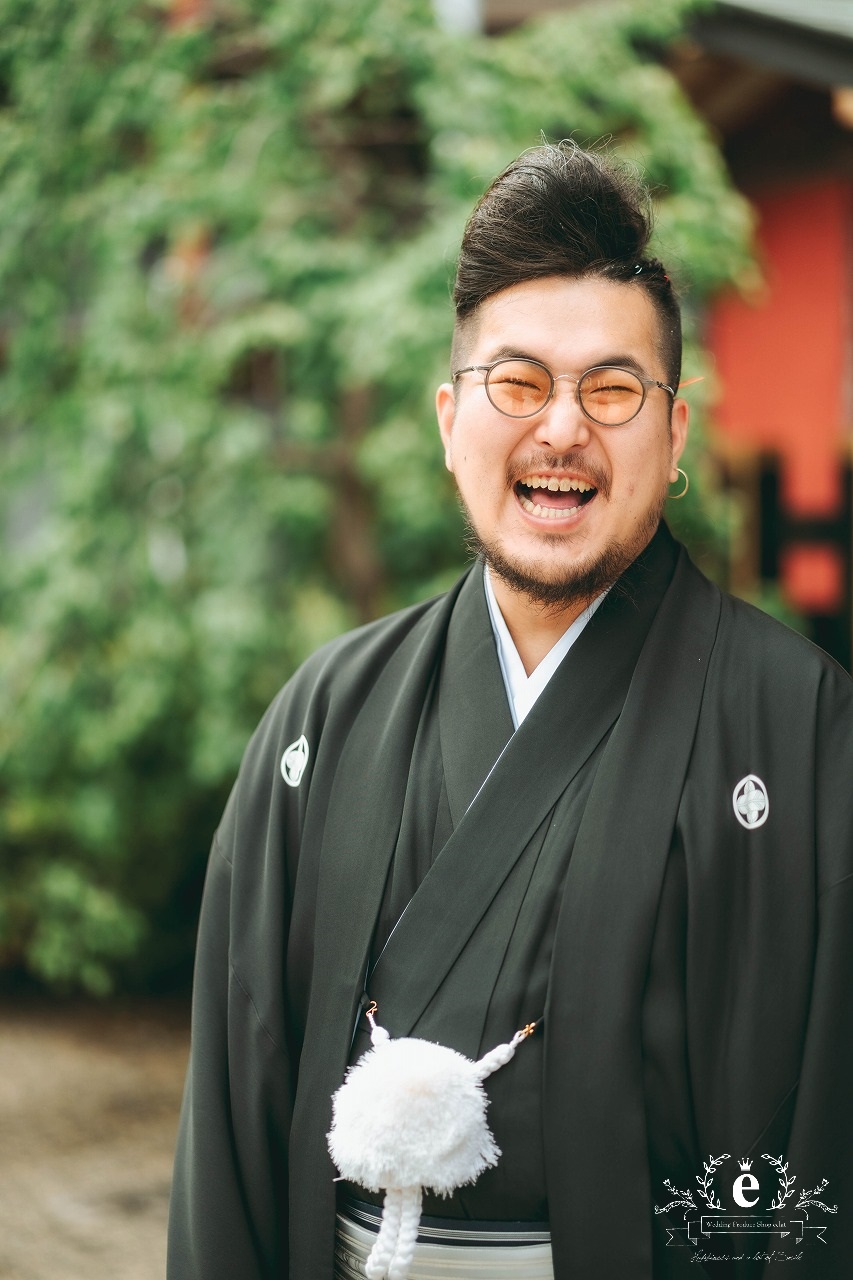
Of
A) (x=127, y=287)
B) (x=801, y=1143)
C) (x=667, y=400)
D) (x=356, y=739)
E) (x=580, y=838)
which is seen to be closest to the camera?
(x=801, y=1143)

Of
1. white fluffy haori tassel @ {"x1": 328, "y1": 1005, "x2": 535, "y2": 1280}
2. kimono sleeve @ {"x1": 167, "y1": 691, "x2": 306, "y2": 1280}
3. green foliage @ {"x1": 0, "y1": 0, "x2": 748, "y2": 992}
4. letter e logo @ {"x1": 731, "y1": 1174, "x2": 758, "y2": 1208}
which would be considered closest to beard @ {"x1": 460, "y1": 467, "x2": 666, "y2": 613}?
kimono sleeve @ {"x1": 167, "y1": 691, "x2": 306, "y2": 1280}

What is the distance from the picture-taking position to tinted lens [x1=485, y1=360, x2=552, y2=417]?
1.64 meters

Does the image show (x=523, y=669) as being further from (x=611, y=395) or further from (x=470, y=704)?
(x=611, y=395)

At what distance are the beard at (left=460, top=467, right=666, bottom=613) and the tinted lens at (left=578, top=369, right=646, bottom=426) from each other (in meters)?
0.10

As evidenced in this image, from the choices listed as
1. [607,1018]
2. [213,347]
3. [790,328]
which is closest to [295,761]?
[607,1018]

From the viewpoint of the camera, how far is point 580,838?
62.6 inches

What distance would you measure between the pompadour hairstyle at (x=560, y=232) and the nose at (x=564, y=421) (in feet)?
0.56

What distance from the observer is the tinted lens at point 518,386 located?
1644mm

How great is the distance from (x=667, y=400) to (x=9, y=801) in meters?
3.87

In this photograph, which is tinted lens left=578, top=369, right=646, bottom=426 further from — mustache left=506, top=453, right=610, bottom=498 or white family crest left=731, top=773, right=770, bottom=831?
white family crest left=731, top=773, right=770, bottom=831

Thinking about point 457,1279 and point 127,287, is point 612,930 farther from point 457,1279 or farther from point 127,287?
point 127,287

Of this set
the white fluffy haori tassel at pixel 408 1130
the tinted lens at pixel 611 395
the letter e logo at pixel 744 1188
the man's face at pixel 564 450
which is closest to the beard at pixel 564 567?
the man's face at pixel 564 450

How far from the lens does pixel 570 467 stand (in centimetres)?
Answer: 164

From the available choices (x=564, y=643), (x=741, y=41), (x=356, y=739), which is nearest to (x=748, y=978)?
(x=564, y=643)
